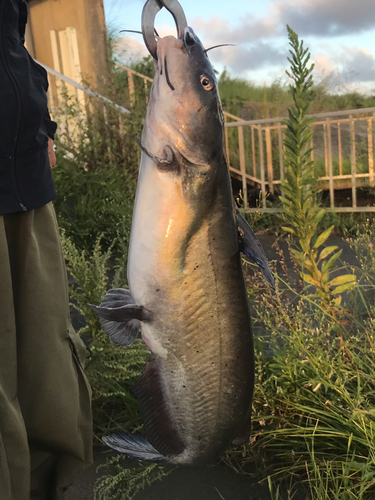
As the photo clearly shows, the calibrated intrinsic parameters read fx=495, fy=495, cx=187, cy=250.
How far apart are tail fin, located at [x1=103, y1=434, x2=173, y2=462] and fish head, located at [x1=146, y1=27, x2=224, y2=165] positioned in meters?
0.70

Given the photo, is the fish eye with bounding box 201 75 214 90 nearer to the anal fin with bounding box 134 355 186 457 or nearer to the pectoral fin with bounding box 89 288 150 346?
the pectoral fin with bounding box 89 288 150 346

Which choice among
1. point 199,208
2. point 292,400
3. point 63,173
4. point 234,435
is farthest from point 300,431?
point 63,173

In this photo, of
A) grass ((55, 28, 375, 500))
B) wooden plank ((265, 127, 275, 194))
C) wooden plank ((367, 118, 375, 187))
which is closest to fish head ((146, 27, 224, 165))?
grass ((55, 28, 375, 500))

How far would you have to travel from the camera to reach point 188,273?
109 cm

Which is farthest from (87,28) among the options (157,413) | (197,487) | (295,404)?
(157,413)

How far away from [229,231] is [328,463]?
5.04ft

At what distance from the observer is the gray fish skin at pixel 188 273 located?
1044 mm

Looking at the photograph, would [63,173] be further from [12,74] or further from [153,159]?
[153,159]

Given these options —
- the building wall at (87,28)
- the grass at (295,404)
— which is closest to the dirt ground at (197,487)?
the grass at (295,404)

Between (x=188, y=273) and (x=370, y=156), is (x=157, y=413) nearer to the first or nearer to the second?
(x=188, y=273)

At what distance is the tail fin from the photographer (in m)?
1.20

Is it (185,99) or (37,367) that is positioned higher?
(185,99)

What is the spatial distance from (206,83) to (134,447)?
2.87ft

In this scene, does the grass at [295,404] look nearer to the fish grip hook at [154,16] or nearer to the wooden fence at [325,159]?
the fish grip hook at [154,16]
